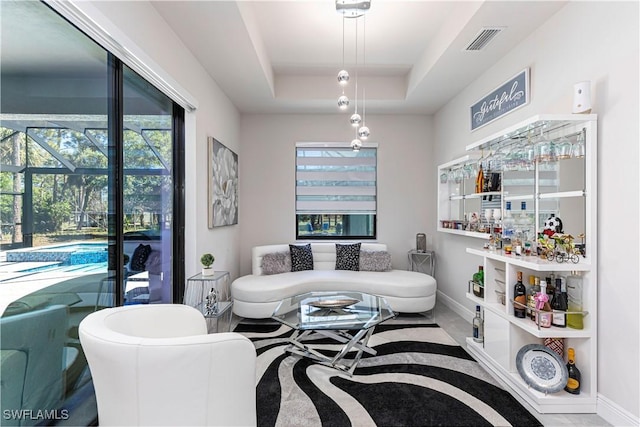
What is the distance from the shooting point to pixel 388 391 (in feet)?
7.39

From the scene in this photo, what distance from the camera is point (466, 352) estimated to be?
9.44ft

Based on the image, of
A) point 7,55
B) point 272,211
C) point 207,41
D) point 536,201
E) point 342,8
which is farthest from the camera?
point 272,211

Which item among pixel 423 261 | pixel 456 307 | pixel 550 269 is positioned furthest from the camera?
pixel 423 261

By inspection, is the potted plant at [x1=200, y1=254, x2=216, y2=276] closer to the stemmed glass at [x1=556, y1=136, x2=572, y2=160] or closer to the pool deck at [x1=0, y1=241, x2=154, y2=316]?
the pool deck at [x1=0, y1=241, x2=154, y2=316]

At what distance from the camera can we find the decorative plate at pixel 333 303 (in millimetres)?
2887

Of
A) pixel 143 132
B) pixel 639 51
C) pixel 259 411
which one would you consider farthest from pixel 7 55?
pixel 639 51

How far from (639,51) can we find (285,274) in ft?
12.0

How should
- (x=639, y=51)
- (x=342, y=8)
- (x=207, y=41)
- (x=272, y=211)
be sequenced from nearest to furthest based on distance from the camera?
(x=639, y=51), (x=342, y=8), (x=207, y=41), (x=272, y=211)

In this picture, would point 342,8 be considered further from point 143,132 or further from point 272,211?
point 272,211

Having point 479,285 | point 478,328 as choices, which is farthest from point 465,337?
point 479,285

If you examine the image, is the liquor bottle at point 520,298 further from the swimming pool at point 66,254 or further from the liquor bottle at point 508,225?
the swimming pool at point 66,254

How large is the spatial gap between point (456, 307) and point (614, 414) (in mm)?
2155

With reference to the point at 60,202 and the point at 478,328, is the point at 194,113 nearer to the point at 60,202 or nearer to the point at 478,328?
the point at 60,202

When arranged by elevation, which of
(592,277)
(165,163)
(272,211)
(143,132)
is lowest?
(592,277)
